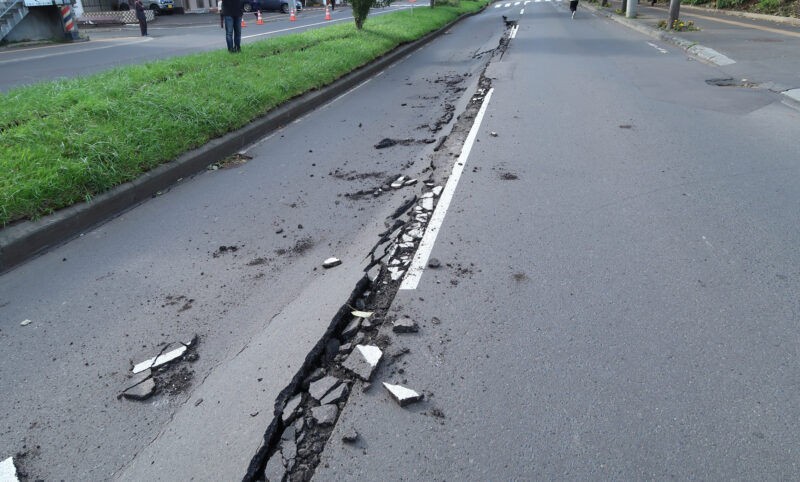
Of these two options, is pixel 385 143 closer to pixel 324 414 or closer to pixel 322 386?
pixel 322 386

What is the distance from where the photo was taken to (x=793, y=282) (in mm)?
3562

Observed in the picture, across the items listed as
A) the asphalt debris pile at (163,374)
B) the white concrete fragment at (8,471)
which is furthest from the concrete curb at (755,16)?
the white concrete fragment at (8,471)

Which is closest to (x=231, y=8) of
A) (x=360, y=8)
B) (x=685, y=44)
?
(x=360, y=8)

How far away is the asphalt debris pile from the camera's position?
112 inches

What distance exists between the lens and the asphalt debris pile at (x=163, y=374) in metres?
2.83

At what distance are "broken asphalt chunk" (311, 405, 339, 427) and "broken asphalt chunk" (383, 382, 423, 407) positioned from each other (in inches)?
11.7

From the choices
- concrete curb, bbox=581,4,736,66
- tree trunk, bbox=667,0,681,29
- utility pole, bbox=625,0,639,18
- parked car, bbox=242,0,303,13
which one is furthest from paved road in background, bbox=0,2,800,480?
parked car, bbox=242,0,303,13

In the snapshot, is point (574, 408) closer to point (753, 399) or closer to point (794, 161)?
point (753, 399)

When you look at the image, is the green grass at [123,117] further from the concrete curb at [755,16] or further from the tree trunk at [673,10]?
the concrete curb at [755,16]

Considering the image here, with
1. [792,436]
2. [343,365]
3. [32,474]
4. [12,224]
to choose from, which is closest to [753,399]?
[792,436]

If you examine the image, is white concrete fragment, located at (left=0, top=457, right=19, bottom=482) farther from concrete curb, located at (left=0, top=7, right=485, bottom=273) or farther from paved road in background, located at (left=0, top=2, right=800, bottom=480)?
concrete curb, located at (left=0, top=7, right=485, bottom=273)

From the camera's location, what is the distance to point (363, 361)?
9.68 ft

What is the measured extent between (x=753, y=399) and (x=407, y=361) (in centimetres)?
176

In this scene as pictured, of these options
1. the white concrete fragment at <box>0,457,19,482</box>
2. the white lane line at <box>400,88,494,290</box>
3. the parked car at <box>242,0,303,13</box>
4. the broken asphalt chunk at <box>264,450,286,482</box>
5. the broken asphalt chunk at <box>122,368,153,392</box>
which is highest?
the parked car at <box>242,0,303,13</box>
